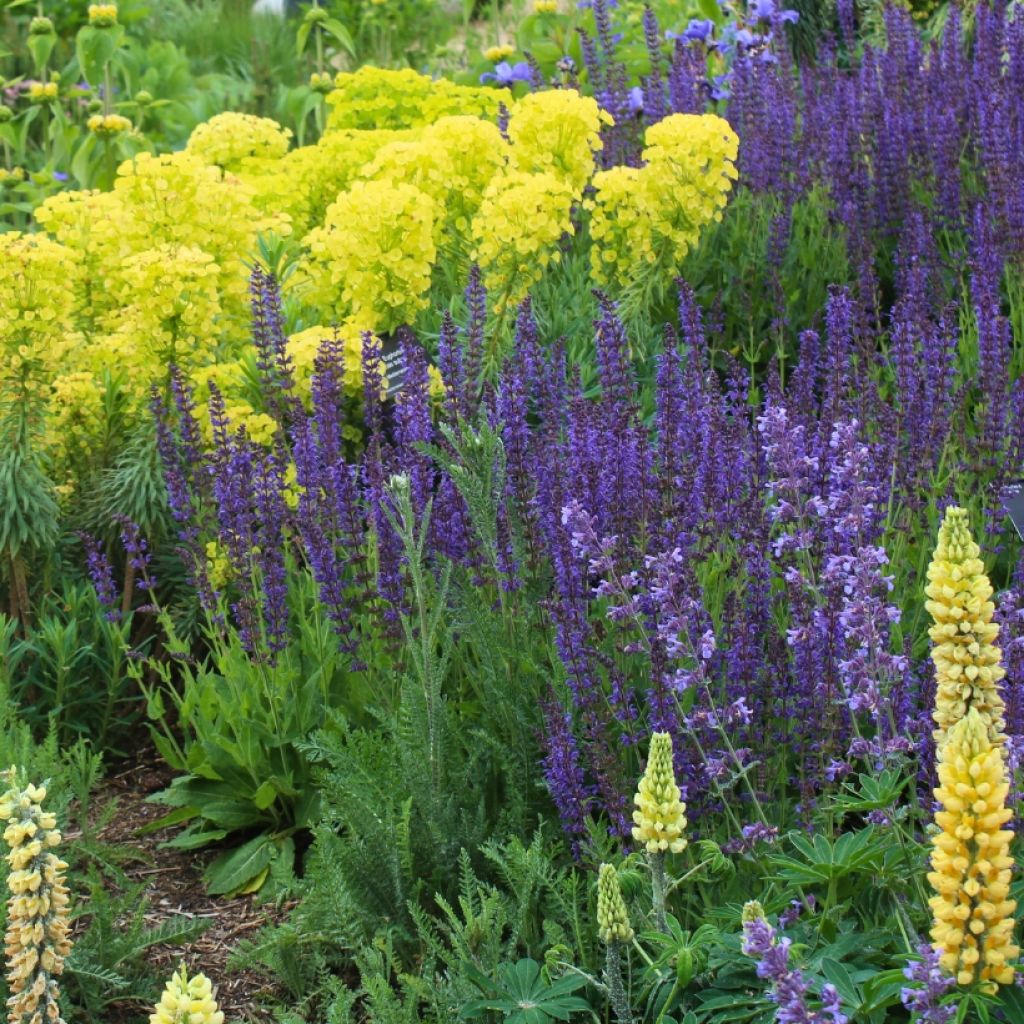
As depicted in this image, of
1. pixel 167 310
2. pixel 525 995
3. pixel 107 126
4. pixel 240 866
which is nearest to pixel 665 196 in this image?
pixel 167 310

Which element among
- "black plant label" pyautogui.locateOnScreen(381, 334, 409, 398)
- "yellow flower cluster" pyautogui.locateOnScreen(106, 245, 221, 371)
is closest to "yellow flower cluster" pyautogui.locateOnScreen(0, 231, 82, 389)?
"yellow flower cluster" pyautogui.locateOnScreen(106, 245, 221, 371)

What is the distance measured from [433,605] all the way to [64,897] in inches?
49.6

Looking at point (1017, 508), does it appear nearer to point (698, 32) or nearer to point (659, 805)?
point (659, 805)

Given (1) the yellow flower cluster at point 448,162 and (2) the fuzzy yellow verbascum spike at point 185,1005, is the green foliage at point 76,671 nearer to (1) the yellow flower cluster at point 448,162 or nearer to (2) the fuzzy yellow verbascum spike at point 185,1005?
(1) the yellow flower cluster at point 448,162

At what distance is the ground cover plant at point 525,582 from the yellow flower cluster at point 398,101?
0.62 meters

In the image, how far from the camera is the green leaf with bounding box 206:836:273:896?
3225 mm

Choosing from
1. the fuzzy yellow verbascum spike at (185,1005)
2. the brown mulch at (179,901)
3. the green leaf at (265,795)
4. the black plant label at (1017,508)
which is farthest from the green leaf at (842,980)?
the black plant label at (1017,508)

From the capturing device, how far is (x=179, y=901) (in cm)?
322

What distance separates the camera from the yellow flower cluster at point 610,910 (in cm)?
178

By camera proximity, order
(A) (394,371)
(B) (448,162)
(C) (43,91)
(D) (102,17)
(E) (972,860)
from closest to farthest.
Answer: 1. (E) (972,860)
2. (A) (394,371)
3. (B) (448,162)
4. (D) (102,17)
5. (C) (43,91)

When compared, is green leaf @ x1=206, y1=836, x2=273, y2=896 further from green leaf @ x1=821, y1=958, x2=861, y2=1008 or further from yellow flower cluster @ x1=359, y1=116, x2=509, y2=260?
yellow flower cluster @ x1=359, y1=116, x2=509, y2=260

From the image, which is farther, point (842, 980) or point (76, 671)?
point (76, 671)

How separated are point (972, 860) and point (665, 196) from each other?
3.18 metres

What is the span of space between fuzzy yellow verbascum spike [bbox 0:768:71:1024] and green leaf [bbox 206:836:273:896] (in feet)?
3.94
